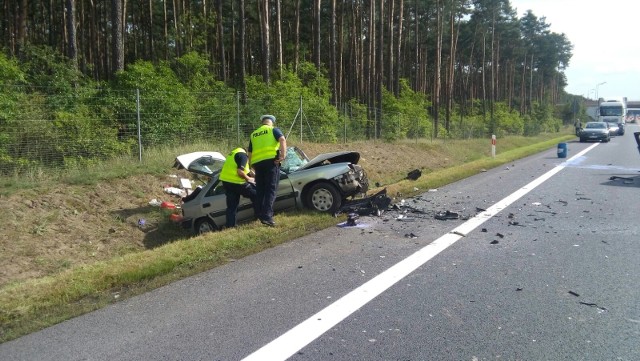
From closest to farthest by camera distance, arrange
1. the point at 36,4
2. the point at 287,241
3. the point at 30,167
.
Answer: the point at 287,241
the point at 30,167
the point at 36,4

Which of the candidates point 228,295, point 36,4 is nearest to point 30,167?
point 228,295

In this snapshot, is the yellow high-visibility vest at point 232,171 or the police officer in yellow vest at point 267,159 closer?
the police officer in yellow vest at point 267,159

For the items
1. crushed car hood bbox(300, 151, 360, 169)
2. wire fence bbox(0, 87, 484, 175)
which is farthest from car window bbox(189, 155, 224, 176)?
crushed car hood bbox(300, 151, 360, 169)

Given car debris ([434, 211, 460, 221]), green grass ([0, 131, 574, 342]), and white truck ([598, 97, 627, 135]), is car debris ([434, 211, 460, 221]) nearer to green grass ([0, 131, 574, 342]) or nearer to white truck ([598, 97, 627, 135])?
green grass ([0, 131, 574, 342])

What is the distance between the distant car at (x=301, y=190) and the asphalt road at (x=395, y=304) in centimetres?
141

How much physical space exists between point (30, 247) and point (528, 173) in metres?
14.6

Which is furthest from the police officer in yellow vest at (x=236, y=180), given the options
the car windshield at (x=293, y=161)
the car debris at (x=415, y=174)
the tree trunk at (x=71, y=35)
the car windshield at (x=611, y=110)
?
the car windshield at (x=611, y=110)

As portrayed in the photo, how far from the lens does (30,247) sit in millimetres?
8773

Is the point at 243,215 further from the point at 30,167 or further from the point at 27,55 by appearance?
the point at 27,55

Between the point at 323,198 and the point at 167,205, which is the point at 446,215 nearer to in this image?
the point at 323,198

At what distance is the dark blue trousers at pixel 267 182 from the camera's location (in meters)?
8.26

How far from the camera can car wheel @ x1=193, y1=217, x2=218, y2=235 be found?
10367mm

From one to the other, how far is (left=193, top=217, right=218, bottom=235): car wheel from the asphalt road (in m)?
3.20

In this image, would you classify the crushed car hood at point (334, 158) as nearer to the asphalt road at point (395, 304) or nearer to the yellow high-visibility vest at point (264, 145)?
the yellow high-visibility vest at point (264, 145)
